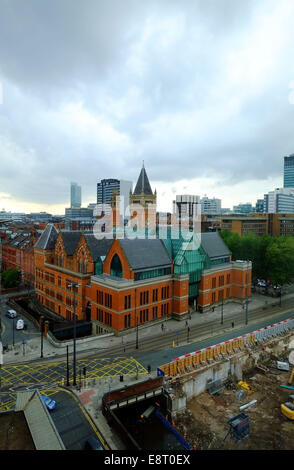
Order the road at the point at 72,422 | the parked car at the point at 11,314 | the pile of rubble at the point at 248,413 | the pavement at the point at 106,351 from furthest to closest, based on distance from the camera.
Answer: the parked car at the point at 11,314 → the pile of rubble at the point at 248,413 → the pavement at the point at 106,351 → the road at the point at 72,422

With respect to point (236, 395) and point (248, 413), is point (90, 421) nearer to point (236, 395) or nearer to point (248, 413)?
point (248, 413)

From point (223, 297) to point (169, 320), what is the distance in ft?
55.8

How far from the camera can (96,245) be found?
5994 centimetres

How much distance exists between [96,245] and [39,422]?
39222 millimetres

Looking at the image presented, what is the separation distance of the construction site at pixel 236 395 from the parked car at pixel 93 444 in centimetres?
1086

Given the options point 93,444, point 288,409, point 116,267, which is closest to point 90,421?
point 93,444

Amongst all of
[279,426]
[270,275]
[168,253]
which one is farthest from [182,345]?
[270,275]

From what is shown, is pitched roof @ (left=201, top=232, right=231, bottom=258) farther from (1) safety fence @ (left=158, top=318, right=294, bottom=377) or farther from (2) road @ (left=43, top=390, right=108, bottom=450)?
(2) road @ (left=43, top=390, right=108, bottom=450)

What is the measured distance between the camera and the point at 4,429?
72.9 ft

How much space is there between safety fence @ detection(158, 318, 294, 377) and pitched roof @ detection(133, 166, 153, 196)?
46316mm

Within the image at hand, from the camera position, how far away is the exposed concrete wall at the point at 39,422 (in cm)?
2069

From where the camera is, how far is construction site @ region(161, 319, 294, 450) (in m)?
29.6

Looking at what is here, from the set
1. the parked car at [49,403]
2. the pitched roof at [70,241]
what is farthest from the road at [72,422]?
the pitched roof at [70,241]

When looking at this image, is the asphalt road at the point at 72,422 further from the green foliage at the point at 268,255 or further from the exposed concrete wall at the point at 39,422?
the green foliage at the point at 268,255
